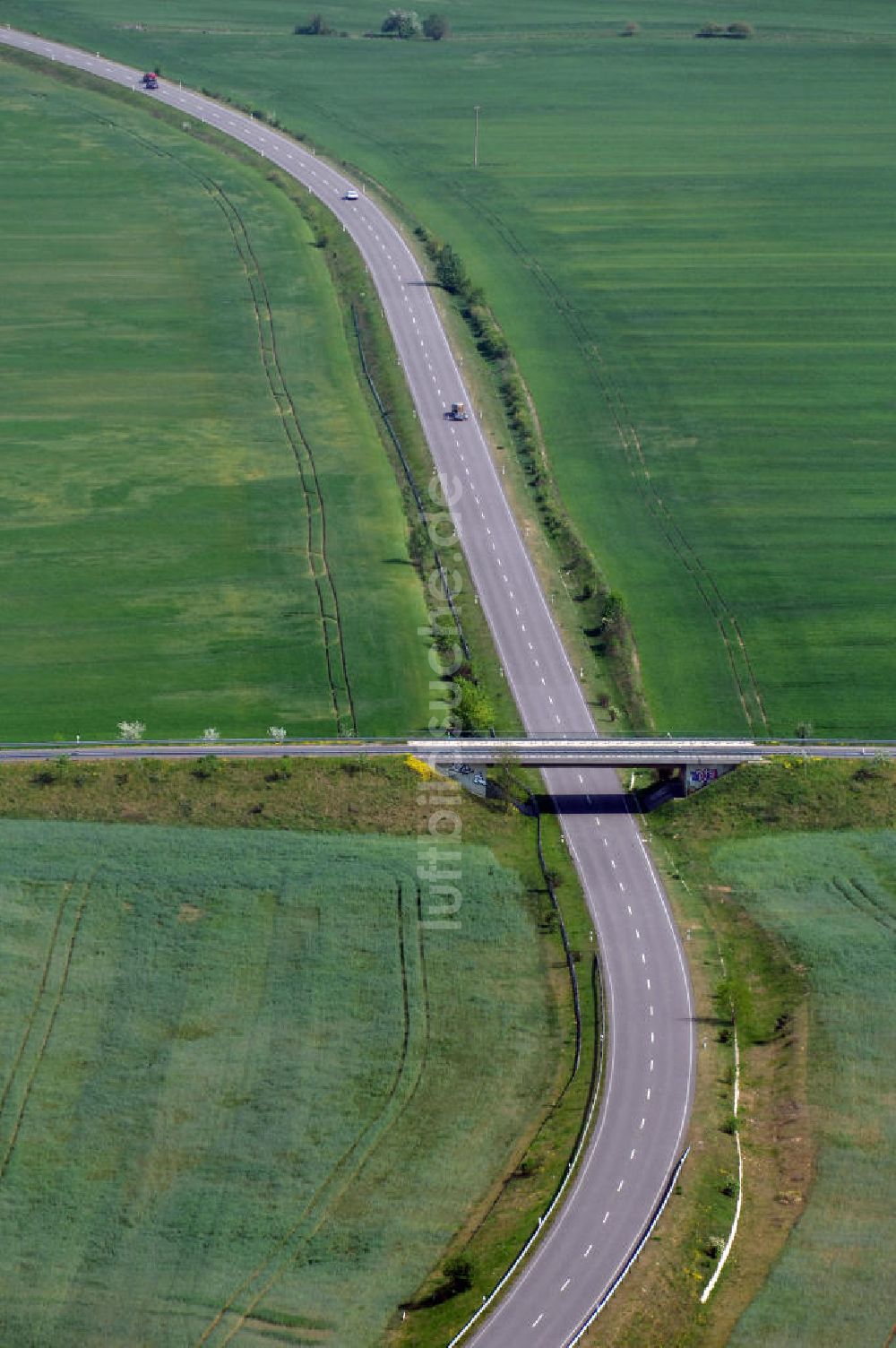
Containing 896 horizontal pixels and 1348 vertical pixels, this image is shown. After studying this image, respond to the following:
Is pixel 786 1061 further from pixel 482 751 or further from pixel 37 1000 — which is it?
pixel 37 1000

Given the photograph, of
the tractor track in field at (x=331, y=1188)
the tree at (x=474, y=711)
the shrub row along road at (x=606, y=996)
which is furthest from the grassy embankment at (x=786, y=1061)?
the tractor track in field at (x=331, y=1188)

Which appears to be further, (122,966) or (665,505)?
(665,505)

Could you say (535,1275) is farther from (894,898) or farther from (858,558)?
(858,558)

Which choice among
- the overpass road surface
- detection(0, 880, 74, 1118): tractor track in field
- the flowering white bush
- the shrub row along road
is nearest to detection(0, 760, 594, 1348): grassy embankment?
detection(0, 880, 74, 1118): tractor track in field

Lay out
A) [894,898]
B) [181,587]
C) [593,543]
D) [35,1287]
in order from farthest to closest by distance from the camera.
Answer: [593,543]
[181,587]
[894,898]
[35,1287]

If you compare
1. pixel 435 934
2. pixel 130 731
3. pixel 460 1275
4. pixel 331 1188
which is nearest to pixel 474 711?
pixel 435 934

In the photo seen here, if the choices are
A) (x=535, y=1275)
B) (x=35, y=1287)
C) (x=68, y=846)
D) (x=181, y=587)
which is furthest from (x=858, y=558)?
(x=35, y=1287)

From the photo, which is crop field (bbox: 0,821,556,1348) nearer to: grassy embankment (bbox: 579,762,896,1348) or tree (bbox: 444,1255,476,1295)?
tree (bbox: 444,1255,476,1295)
